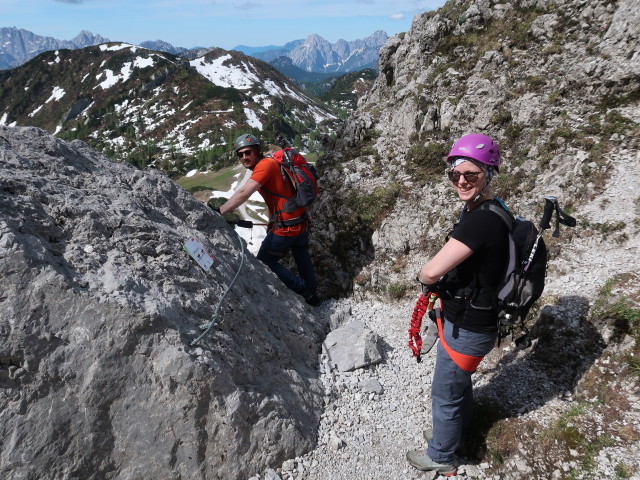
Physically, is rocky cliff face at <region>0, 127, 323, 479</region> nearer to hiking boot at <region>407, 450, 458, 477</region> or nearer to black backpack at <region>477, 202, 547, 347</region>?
hiking boot at <region>407, 450, 458, 477</region>

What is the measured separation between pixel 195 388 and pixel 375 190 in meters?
9.58

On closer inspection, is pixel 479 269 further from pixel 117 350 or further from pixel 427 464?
pixel 117 350

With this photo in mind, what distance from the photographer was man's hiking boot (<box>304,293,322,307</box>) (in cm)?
1023

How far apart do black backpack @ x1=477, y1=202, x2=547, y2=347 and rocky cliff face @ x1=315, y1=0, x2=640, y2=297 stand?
5.47 metres

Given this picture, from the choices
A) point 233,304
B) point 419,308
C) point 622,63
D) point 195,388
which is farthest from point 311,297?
point 622,63

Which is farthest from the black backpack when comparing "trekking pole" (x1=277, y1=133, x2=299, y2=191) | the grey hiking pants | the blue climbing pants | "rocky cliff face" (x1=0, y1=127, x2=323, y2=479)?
the blue climbing pants

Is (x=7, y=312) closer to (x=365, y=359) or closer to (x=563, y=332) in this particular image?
(x=365, y=359)

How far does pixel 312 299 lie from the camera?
10344 millimetres

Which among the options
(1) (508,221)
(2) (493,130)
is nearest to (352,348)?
(1) (508,221)

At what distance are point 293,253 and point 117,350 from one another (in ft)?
17.4

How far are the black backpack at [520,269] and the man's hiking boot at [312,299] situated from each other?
592 centimetres

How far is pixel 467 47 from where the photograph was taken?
1655cm

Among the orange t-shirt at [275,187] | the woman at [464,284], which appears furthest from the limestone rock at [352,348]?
the orange t-shirt at [275,187]

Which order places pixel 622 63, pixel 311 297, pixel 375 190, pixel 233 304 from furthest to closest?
1. pixel 375 190
2. pixel 622 63
3. pixel 311 297
4. pixel 233 304
